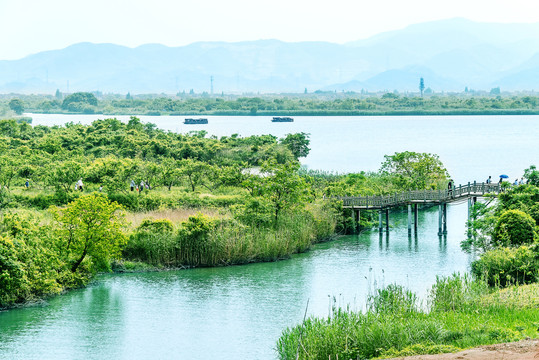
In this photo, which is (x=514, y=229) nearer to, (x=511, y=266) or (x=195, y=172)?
(x=511, y=266)

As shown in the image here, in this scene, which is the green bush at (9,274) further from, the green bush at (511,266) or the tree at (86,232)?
the green bush at (511,266)

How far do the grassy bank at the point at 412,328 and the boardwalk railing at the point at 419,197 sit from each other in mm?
24089

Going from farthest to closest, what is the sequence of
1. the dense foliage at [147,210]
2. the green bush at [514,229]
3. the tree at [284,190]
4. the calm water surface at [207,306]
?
the tree at [284,190]
the green bush at [514,229]
the dense foliage at [147,210]
the calm water surface at [207,306]

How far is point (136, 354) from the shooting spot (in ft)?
89.4

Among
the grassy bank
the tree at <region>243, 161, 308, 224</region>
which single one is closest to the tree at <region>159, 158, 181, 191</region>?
the tree at <region>243, 161, 308, 224</region>

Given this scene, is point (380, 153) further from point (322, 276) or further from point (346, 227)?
point (322, 276)

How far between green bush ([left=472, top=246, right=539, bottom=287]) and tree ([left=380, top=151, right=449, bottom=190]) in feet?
85.6

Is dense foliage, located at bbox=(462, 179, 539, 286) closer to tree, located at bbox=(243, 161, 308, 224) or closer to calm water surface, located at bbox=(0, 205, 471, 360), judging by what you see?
calm water surface, located at bbox=(0, 205, 471, 360)

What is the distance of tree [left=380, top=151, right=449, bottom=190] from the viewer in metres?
58.3

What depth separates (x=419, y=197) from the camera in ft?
168

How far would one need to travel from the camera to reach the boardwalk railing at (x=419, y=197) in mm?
50375

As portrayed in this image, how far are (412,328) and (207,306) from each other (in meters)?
13.1

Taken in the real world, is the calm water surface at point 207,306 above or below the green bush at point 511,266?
below

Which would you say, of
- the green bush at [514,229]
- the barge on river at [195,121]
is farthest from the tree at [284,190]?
the barge on river at [195,121]
